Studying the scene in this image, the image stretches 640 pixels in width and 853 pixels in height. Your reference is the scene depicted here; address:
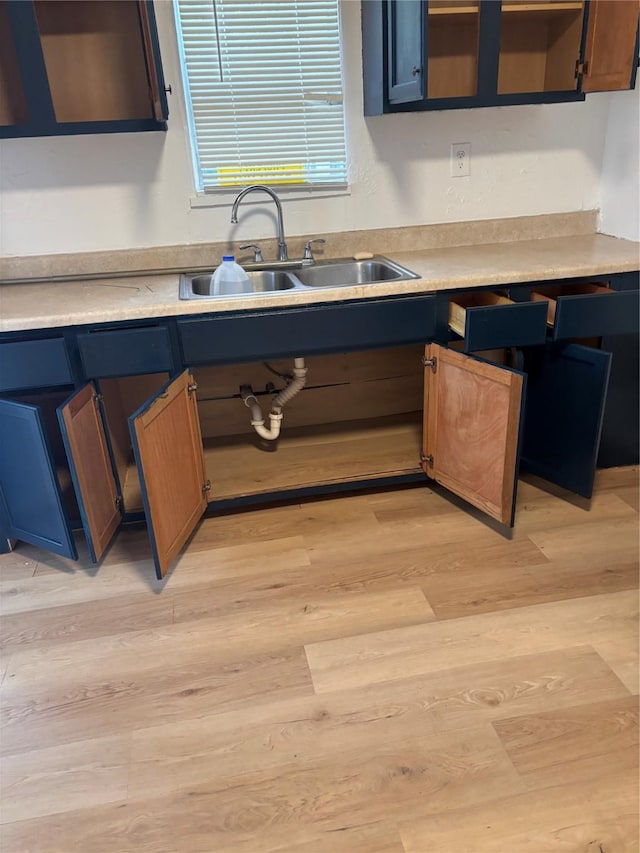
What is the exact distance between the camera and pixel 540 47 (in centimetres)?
241

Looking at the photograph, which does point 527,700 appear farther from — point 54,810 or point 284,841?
point 54,810

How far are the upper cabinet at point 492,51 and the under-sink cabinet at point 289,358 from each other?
0.69 m

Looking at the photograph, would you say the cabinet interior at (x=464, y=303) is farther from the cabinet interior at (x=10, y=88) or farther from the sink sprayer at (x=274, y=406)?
the cabinet interior at (x=10, y=88)

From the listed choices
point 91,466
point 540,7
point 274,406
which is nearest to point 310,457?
point 274,406

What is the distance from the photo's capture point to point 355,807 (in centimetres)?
133

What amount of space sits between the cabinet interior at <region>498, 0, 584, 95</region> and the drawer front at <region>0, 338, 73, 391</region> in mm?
1880

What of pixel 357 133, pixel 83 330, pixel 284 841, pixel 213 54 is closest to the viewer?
pixel 284 841

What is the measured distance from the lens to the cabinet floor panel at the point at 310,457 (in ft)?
7.88

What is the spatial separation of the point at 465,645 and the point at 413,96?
1.67 m

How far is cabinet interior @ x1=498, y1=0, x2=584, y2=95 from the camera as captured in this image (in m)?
2.21

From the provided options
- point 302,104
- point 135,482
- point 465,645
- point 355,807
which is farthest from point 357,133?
point 355,807

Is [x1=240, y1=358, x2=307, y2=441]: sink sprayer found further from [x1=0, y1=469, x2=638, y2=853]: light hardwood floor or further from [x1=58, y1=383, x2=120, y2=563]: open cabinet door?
[x1=58, y1=383, x2=120, y2=563]: open cabinet door

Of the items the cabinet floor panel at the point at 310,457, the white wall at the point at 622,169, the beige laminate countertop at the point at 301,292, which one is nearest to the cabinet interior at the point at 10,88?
the beige laminate countertop at the point at 301,292

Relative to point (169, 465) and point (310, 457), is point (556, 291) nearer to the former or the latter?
point (310, 457)
